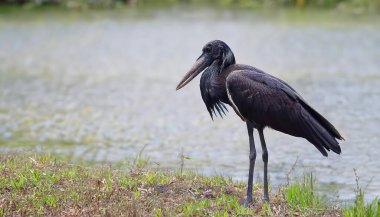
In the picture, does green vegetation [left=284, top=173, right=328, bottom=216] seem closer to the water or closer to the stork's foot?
the stork's foot

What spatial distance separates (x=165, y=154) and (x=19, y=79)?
8745 mm

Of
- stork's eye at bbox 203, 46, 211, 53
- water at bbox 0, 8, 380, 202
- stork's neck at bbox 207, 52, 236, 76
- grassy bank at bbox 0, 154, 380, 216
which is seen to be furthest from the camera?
water at bbox 0, 8, 380, 202

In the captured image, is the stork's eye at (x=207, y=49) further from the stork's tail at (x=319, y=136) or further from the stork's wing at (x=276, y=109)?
the stork's tail at (x=319, y=136)

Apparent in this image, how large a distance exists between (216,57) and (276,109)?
0.81 meters

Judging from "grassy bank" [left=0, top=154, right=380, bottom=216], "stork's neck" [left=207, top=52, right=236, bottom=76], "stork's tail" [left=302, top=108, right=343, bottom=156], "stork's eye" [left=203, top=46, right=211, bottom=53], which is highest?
"stork's eye" [left=203, top=46, right=211, bottom=53]

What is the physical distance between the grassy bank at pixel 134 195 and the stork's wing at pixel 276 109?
1.77 feet

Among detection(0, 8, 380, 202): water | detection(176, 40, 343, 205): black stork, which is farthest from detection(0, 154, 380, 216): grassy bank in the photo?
detection(0, 8, 380, 202): water

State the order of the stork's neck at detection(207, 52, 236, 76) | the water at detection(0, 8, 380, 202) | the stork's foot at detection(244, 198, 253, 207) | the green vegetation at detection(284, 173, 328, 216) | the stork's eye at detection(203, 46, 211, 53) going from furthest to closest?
the water at detection(0, 8, 380, 202)
the stork's eye at detection(203, 46, 211, 53)
the stork's neck at detection(207, 52, 236, 76)
the stork's foot at detection(244, 198, 253, 207)
the green vegetation at detection(284, 173, 328, 216)

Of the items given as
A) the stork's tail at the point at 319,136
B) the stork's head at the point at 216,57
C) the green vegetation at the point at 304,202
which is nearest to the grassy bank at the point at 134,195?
the green vegetation at the point at 304,202

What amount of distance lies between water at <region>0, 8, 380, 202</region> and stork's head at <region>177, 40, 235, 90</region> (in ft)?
7.93

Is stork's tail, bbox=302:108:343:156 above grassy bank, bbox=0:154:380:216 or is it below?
above

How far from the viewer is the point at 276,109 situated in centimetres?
670

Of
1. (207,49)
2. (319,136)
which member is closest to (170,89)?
(207,49)

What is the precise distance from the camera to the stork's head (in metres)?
7.04
